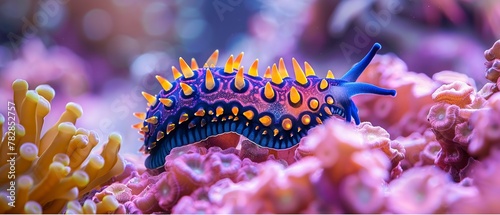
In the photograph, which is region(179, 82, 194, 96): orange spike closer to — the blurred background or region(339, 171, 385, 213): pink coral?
region(339, 171, 385, 213): pink coral

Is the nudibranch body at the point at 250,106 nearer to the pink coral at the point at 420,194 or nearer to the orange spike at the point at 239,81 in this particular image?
the orange spike at the point at 239,81

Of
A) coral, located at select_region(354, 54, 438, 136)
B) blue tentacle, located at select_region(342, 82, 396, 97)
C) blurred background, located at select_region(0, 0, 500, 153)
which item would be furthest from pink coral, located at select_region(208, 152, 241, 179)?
blurred background, located at select_region(0, 0, 500, 153)

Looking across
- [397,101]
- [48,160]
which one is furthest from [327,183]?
[397,101]

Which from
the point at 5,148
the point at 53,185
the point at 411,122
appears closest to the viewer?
the point at 53,185

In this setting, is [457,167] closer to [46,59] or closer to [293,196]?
[293,196]

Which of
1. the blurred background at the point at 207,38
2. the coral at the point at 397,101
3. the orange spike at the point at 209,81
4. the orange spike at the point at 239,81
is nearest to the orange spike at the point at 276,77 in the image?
the orange spike at the point at 239,81

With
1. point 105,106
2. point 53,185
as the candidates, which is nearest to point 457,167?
point 53,185
